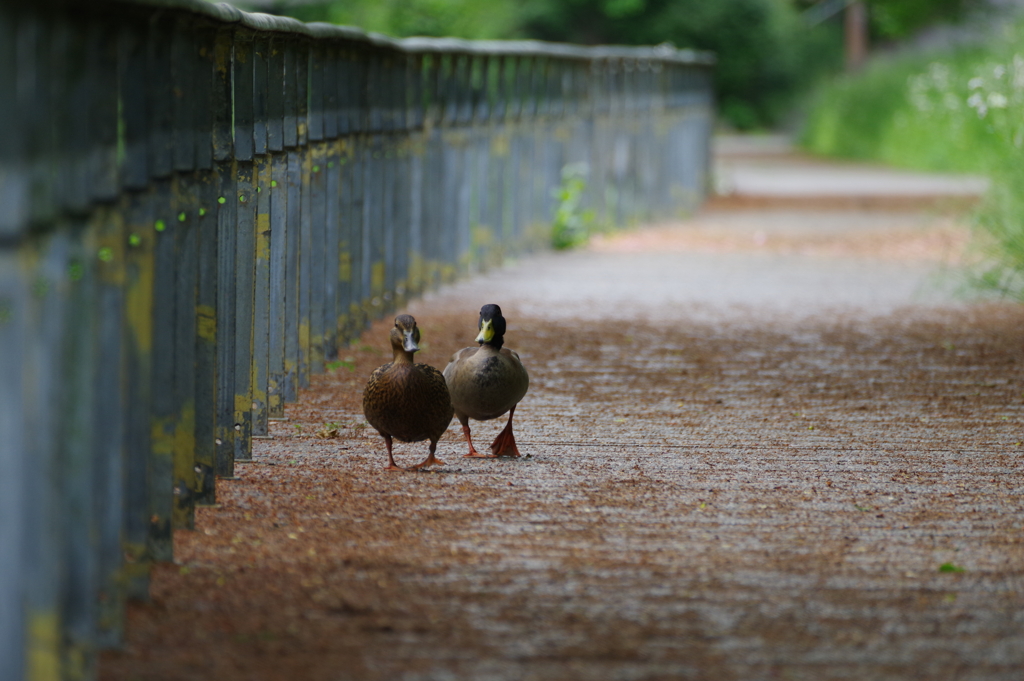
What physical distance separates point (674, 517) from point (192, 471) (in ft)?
5.37

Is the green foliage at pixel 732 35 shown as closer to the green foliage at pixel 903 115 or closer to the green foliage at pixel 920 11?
the green foliage at pixel 903 115

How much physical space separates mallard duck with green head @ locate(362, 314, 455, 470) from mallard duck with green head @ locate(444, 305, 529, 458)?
211 mm

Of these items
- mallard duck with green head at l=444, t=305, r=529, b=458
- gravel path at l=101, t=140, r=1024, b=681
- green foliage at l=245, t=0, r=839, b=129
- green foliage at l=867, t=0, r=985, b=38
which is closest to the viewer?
gravel path at l=101, t=140, r=1024, b=681

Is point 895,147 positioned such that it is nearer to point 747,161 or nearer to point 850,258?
point 747,161

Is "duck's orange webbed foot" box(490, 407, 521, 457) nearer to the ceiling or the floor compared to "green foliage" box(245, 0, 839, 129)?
nearer to the floor

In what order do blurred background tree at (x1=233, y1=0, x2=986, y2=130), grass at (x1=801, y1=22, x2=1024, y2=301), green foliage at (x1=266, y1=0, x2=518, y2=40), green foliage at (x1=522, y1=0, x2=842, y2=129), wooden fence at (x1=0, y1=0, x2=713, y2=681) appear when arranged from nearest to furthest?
1. wooden fence at (x1=0, y1=0, x2=713, y2=681)
2. grass at (x1=801, y1=22, x2=1024, y2=301)
3. green foliage at (x1=266, y1=0, x2=518, y2=40)
4. blurred background tree at (x1=233, y1=0, x2=986, y2=130)
5. green foliage at (x1=522, y1=0, x2=842, y2=129)

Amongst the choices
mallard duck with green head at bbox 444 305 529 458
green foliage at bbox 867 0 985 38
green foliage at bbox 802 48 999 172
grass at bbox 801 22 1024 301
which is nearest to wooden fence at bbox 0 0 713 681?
mallard duck with green head at bbox 444 305 529 458

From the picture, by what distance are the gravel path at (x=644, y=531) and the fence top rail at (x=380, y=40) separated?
1.65 m

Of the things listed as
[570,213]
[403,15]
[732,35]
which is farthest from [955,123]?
[732,35]

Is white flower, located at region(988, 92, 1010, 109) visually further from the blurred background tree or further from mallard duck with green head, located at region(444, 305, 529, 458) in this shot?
the blurred background tree

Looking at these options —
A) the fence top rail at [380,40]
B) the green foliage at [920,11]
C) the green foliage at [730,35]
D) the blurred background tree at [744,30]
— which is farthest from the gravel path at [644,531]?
the green foliage at [920,11]

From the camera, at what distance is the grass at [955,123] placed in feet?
42.4

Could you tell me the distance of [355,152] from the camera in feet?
32.4

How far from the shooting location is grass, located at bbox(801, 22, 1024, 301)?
1294 cm
